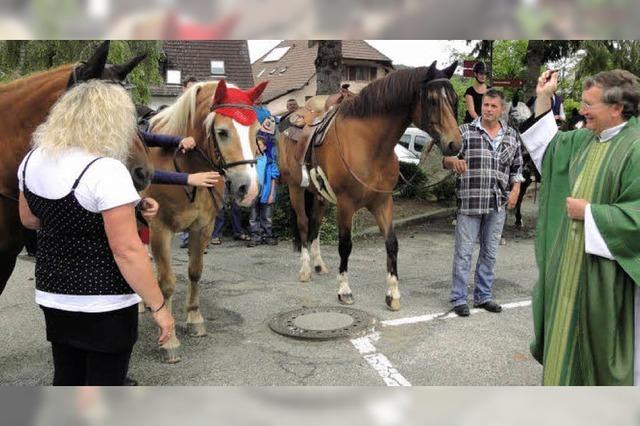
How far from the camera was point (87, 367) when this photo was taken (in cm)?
218

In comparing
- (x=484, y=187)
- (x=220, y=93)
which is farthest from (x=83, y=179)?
(x=484, y=187)

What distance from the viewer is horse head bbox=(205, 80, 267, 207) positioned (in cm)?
352

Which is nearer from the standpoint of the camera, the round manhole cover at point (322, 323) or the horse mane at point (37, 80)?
the horse mane at point (37, 80)

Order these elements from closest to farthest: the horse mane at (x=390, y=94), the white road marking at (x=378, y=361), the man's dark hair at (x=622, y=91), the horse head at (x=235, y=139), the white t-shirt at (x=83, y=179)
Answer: the white t-shirt at (x=83, y=179) < the man's dark hair at (x=622, y=91) < the horse head at (x=235, y=139) < the white road marking at (x=378, y=361) < the horse mane at (x=390, y=94)

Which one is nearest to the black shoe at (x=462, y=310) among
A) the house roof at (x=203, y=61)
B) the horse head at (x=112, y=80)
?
the horse head at (x=112, y=80)

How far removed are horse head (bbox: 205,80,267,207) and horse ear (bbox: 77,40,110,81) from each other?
105cm

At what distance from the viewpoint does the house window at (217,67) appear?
2003cm

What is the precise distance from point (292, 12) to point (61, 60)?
8.30 metres

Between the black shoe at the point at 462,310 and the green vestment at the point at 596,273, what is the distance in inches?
79.7

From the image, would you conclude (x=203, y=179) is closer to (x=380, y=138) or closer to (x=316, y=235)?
(x=380, y=138)

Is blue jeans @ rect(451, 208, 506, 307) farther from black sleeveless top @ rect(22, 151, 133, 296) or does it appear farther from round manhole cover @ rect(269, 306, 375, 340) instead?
black sleeveless top @ rect(22, 151, 133, 296)

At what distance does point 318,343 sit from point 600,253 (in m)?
2.44

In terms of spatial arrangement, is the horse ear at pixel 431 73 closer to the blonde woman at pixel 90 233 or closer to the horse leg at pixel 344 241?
the horse leg at pixel 344 241

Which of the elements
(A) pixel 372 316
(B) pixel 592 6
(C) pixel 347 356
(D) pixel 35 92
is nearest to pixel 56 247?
(D) pixel 35 92
